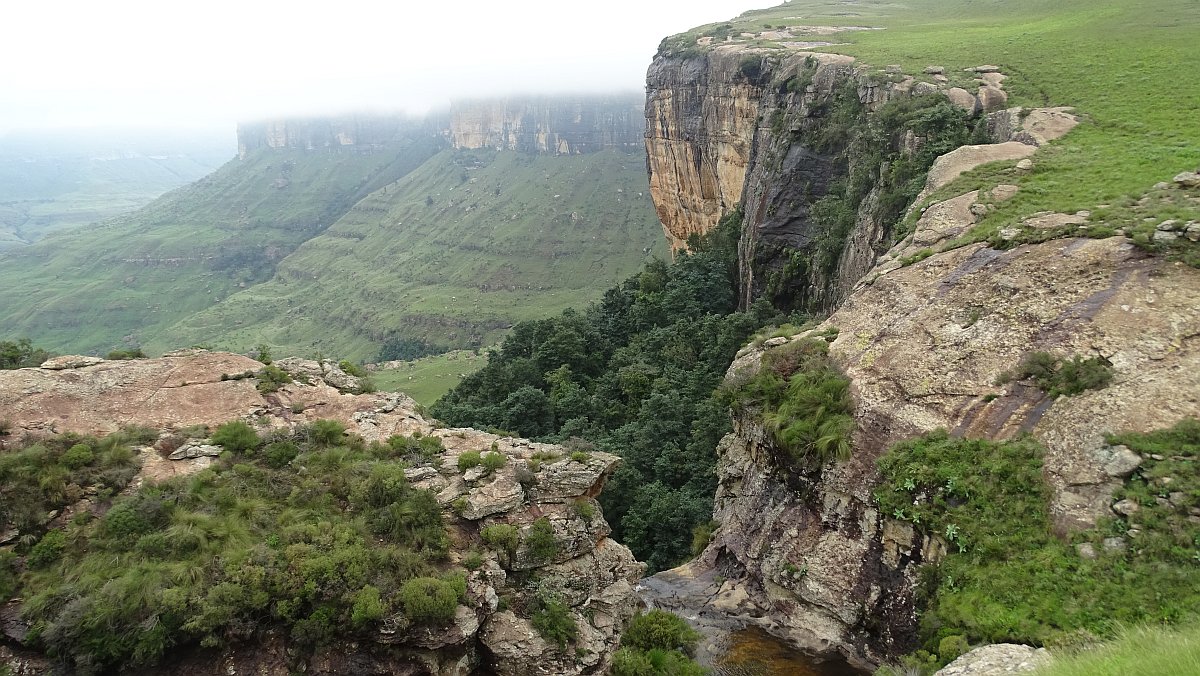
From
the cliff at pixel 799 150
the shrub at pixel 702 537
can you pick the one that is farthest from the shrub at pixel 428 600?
the cliff at pixel 799 150

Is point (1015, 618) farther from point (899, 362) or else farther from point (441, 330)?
point (441, 330)

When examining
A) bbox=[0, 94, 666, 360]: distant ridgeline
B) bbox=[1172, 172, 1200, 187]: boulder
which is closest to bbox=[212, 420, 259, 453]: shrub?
bbox=[1172, 172, 1200, 187]: boulder

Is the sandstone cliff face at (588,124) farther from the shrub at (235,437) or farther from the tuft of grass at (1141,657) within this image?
the tuft of grass at (1141,657)

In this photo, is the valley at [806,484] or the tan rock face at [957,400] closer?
the valley at [806,484]

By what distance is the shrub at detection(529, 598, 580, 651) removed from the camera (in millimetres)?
13938

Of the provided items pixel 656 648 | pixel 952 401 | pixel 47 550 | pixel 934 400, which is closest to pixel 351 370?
pixel 47 550

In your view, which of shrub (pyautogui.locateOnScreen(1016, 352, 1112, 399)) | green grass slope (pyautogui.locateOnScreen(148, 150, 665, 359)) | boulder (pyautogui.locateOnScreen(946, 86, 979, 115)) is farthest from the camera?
green grass slope (pyautogui.locateOnScreen(148, 150, 665, 359))

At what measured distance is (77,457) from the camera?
13430mm

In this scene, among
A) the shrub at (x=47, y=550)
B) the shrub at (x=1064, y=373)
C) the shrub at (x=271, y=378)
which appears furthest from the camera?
the shrub at (x=271, y=378)

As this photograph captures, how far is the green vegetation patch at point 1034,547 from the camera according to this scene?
10531mm

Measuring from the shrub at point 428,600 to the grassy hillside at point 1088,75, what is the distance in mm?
19063

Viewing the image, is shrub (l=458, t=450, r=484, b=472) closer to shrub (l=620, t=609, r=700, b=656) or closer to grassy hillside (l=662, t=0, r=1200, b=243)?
shrub (l=620, t=609, r=700, b=656)

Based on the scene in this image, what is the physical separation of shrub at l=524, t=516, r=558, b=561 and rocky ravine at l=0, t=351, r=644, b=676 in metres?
0.21

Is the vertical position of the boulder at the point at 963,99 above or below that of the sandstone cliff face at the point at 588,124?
below
